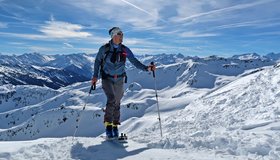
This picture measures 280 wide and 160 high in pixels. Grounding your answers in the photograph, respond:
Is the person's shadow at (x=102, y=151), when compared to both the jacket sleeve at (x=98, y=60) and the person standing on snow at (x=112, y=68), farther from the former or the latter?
the jacket sleeve at (x=98, y=60)

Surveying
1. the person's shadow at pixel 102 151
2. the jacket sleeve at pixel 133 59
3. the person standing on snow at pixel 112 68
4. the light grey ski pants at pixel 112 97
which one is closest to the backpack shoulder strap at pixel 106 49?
the person standing on snow at pixel 112 68

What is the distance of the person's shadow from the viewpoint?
9.00 metres

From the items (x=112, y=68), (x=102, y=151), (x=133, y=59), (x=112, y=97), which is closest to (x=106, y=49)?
(x=112, y=68)

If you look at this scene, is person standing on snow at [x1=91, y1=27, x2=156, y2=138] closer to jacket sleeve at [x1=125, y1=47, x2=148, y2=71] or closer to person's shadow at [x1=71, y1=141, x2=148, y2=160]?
jacket sleeve at [x1=125, y1=47, x2=148, y2=71]

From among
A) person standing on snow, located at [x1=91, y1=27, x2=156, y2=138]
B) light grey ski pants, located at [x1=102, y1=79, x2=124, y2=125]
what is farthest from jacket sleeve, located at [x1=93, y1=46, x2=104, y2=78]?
light grey ski pants, located at [x1=102, y1=79, x2=124, y2=125]

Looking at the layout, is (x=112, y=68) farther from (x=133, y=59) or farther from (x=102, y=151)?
(x=102, y=151)

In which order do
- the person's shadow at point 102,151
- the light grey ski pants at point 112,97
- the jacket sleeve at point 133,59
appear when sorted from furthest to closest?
the jacket sleeve at point 133,59, the light grey ski pants at point 112,97, the person's shadow at point 102,151

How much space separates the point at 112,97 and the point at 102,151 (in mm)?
2383

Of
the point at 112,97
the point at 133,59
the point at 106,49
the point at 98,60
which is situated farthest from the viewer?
the point at 133,59

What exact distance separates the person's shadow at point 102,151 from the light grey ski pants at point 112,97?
149 centimetres

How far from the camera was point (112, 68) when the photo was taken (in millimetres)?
11406

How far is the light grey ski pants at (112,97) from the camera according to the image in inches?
452

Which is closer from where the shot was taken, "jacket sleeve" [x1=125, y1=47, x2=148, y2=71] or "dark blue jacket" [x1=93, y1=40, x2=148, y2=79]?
"dark blue jacket" [x1=93, y1=40, x2=148, y2=79]

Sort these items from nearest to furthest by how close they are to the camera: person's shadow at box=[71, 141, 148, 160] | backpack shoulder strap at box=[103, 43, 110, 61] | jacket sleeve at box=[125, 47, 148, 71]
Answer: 1. person's shadow at box=[71, 141, 148, 160]
2. backpack shoulder strap at box=[103, 43, 110, 61]
3. jacket sleeve at box=[125, 47, 148, 71]
